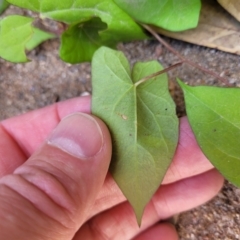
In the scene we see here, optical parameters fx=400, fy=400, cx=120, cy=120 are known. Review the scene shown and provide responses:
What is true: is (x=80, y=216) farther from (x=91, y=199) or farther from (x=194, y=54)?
(x=194, y=54)

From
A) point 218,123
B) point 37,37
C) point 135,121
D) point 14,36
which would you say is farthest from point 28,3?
point 218,123

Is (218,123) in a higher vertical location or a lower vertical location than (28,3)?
lower

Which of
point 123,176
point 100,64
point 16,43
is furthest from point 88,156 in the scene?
point 16,43

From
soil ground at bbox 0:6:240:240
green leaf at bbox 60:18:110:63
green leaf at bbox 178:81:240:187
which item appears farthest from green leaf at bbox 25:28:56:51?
green leaf at bbox 178:81:240:187

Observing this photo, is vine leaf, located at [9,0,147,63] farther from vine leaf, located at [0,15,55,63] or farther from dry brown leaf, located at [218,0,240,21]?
dry brown leaf, located at [218,0,240,21]

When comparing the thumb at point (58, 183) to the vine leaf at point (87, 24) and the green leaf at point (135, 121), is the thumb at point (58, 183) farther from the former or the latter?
the vine leaf at point (87, 24)

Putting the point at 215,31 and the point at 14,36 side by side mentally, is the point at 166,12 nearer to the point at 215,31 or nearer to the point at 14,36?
the point at 215,31

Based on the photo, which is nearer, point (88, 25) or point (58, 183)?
point (58, 183)

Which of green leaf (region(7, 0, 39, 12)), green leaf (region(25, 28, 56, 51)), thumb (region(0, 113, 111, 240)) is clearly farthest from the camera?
green leaf (region(25, 28, 56, 51))
